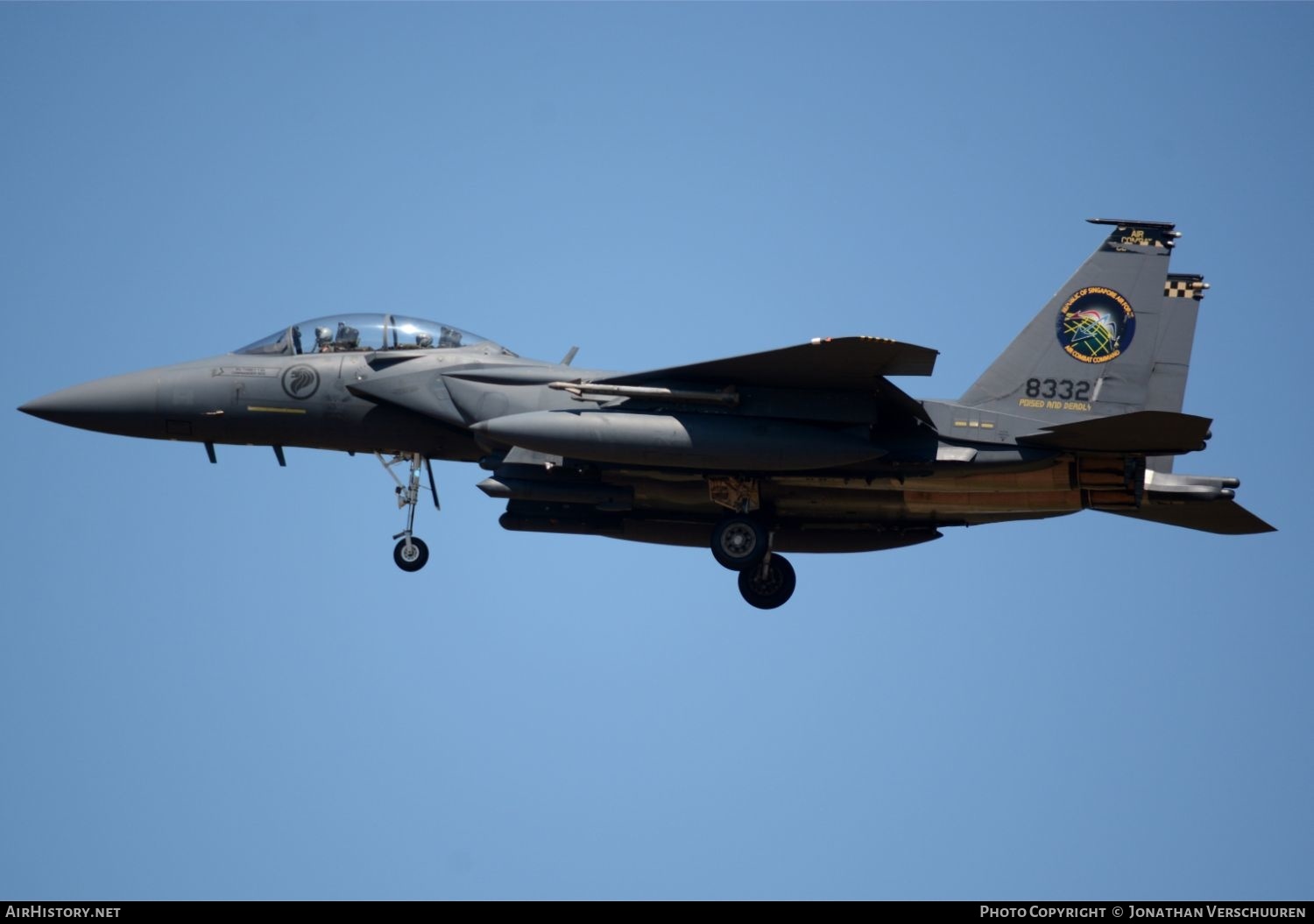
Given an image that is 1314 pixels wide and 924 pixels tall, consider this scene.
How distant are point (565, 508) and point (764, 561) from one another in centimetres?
240

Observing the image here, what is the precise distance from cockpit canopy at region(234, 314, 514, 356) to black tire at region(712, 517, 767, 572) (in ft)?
10.8

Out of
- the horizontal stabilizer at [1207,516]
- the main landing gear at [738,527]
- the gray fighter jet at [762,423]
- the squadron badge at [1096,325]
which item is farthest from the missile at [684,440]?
the horizontal stabilizer at [1207,516]

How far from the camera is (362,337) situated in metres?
19.4

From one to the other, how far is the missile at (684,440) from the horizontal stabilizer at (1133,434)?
1.83m

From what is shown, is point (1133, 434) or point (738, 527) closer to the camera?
point (1133, 434)

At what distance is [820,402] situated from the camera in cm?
1739

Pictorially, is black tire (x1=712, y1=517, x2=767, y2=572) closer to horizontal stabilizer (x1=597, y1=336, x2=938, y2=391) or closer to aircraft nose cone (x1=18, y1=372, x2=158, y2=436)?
horizontal stabilizer (x1=597, y1=336, x2=938, y2=391)

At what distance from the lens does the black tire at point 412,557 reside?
19.1m

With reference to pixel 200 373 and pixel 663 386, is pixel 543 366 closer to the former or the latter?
pixel 663 386

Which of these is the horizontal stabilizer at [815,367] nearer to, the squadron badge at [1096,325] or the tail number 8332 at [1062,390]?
the tail number 8332 at [1062,390]

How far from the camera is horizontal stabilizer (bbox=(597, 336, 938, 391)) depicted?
16312 mm

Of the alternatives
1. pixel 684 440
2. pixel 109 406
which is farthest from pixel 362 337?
pixel 684 440

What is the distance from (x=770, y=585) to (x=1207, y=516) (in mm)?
4988

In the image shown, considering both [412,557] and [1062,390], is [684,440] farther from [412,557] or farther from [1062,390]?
[1062,390]
